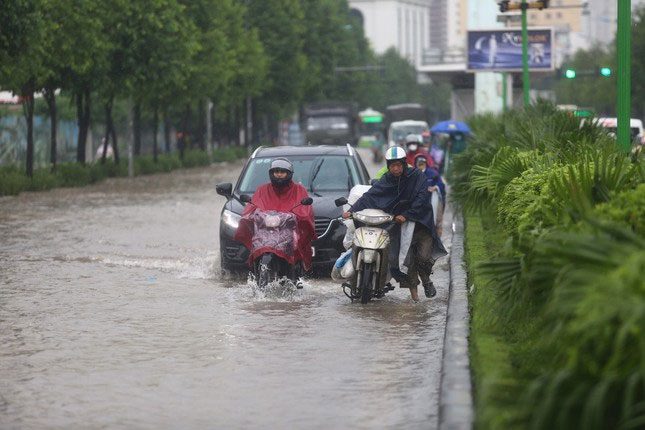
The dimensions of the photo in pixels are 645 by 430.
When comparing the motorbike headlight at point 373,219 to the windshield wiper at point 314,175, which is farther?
the windshield wiper at point 314,175

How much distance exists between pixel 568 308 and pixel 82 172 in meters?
39.7

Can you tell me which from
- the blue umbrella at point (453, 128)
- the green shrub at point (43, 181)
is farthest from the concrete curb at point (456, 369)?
the green shrub at point (43, 181)

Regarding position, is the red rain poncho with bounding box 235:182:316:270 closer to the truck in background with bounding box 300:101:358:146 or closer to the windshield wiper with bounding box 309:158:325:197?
the windshield wiper with bounding box 309:158:325:197

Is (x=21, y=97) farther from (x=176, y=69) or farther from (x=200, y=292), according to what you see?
(x=200, y=292)

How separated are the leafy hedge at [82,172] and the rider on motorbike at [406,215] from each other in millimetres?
23596

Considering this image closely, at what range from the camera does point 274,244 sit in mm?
15609

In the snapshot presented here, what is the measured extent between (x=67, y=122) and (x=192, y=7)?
29.5 ft

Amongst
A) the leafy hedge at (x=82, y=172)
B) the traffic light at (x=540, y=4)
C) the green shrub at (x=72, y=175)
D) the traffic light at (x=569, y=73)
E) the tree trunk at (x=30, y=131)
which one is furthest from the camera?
the traffic light at (x=569, y=73)

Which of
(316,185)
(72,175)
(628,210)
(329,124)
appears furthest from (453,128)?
(329,124)

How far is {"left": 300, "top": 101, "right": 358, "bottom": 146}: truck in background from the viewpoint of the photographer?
84.8 metres

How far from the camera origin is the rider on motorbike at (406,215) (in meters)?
15.0

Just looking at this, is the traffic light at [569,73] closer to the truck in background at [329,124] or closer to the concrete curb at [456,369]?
the concrete curb at [456,369]

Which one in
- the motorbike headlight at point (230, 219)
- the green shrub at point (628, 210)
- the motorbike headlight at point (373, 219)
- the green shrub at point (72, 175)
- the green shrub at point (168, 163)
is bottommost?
the green shrub at point (168, 163)

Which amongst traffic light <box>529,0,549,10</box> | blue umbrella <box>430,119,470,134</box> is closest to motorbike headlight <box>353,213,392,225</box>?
blue umbrella <box>430,119,470,134</box>
